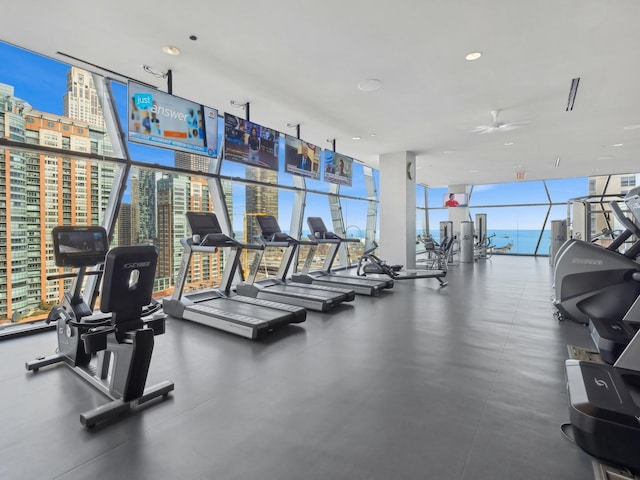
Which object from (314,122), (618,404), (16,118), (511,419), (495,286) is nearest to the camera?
(618,404)

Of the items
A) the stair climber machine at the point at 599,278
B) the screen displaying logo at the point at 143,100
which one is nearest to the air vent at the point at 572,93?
the stair climber machine at the point at 599,278

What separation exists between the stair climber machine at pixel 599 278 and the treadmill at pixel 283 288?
2903mm

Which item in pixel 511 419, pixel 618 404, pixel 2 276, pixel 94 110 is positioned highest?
pixel 94 110

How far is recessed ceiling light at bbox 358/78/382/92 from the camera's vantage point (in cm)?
451

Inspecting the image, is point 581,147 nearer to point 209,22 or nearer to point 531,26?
point 531,26

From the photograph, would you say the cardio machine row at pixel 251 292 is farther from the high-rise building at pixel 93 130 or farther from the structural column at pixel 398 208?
the structural column at pixel 398 208

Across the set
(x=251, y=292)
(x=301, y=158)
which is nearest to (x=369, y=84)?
(x=301, y=158)

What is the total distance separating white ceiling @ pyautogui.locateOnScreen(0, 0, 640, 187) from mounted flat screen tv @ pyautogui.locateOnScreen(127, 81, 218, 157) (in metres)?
0.36

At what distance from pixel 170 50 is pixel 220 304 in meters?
3.26

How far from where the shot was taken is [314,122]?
6.39 m

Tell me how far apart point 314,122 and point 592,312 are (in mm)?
5169

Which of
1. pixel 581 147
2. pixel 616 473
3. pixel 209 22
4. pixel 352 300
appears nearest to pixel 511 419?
pixel 616 473

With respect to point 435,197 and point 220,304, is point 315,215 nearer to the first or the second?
point 220,304

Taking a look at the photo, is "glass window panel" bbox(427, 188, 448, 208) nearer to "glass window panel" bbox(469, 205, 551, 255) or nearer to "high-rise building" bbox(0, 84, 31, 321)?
"glass window panel" bbox(469, 205, 551, 255)
